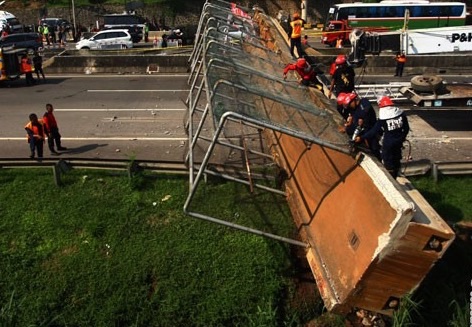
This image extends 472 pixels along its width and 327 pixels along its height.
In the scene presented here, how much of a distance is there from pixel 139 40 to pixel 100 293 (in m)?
27.6

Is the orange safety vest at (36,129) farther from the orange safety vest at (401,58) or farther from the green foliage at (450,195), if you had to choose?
the orange safety vest at (401,58)

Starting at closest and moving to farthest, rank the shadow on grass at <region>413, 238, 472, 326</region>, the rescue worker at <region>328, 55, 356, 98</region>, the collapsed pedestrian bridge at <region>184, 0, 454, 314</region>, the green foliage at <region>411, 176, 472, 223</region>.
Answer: the collapsed pedestrian bridge at <region>184, 0, 454, 314</region> → the shadow on grass at <region>413, 238, 472, 326</region> → the green foliage at <region>411, 176, 472, 223</region> → the rescue worker at <region>328, 55, 356, 98</region>

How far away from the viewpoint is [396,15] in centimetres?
2948

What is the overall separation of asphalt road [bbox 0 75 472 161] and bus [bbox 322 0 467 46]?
16212 millimetres

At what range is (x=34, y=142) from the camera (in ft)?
31.2

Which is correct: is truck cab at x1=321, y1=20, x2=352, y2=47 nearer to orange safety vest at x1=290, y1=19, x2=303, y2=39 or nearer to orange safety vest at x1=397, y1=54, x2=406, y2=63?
orange safety vest at x1=397, y1=54, x2=406, y2=63

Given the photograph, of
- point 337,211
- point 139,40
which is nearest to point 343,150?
point 337,211

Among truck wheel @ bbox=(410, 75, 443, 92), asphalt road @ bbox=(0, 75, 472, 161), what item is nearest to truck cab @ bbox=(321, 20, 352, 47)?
asphalt road @ bbox=(0, 75, 472, 161)

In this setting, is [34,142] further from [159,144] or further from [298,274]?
[298,274]

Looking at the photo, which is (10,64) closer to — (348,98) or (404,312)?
(348,98)

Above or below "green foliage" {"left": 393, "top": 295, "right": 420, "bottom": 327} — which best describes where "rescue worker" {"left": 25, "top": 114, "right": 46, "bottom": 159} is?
above

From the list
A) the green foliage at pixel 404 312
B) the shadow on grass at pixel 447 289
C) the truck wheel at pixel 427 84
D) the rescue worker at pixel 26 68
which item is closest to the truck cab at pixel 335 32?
the rescue worker at pixel 26 68

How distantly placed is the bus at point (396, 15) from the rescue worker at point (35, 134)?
898 inches

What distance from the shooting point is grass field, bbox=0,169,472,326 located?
20.7 feet
